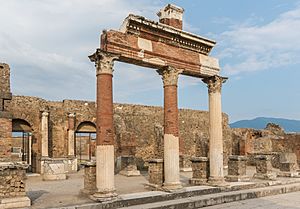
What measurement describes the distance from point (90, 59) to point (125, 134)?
390 inches

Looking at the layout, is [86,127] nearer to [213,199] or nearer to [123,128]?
[123,128]

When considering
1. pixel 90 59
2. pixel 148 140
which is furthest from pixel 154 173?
pixel 148 140

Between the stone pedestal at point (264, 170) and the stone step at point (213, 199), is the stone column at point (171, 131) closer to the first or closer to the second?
the stone step at point (213, 199)

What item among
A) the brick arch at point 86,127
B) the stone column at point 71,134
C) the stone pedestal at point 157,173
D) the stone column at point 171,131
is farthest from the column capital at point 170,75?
the brick arch at point 86,127

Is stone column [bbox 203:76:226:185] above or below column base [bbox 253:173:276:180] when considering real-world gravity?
above

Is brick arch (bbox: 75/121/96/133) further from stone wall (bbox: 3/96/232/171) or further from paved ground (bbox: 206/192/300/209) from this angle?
paved ground (bbox: 206/192/300/209)

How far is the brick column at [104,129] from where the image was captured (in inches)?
306

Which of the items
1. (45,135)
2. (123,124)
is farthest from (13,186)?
(123,124)

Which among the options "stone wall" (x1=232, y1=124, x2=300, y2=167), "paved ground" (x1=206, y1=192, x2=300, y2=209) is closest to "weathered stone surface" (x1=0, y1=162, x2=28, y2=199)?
"paved ground" (x1=206, y1=192, x2=300, y2=209)

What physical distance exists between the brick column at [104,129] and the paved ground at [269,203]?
2.93 metres

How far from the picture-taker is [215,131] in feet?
35.1

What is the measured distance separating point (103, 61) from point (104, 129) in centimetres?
183

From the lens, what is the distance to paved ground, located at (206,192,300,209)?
8070mm

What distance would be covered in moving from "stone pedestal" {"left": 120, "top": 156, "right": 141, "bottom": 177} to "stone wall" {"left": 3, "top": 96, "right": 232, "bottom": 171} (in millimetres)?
1656
